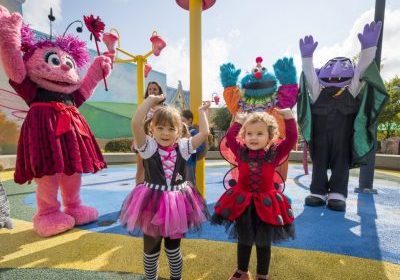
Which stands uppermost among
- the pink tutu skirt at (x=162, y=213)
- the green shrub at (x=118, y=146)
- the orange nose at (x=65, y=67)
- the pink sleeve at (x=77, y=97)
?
the orange nose at (x=65, y=67)

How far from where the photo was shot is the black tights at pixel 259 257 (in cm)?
188

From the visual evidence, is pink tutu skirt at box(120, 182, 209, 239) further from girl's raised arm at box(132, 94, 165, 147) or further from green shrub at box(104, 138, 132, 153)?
green shrub at box(104, 138, 132, 153)

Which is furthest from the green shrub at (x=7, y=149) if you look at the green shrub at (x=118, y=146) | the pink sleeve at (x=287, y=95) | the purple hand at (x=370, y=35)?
the purple hand at (x=370, y=35)

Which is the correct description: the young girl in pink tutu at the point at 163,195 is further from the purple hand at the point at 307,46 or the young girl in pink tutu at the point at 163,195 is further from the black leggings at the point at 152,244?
the purple hand at the point at 307,46

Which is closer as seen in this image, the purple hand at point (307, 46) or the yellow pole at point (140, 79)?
the purple hand at point (307, 46)

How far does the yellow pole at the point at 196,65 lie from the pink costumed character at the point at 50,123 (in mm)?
1205

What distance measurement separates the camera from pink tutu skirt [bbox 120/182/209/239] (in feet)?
5.70

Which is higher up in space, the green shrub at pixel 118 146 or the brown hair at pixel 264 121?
the brown hair at pixel 264 121

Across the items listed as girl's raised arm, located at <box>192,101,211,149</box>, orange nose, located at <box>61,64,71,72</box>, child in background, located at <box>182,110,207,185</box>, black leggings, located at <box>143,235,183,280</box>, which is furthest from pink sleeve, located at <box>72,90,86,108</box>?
black leggings, located at <box>143,235,183,280</box>

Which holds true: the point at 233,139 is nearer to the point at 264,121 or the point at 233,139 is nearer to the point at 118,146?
the point at 264,121

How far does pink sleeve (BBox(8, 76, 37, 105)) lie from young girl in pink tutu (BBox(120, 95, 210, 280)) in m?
1.77

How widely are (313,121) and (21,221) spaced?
3.93 meters

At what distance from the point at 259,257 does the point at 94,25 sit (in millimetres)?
2847

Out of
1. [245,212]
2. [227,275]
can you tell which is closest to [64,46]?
[245,212]
